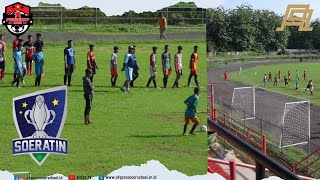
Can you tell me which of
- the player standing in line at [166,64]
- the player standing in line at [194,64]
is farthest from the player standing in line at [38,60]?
the player standing in line at [194,64]

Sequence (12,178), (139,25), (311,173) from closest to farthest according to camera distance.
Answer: (12,178) → (139,25) → (311,173)

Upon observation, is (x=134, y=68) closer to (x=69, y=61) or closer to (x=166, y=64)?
(x=166, y=64)

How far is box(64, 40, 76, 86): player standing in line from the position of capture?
5.04 metres

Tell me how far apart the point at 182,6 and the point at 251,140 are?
173 centimetres

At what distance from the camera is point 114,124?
201 inches

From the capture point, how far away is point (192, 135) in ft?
16.9

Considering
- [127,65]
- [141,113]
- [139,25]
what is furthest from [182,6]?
[141,113]

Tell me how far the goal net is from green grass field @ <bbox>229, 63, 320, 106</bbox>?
0.21ft

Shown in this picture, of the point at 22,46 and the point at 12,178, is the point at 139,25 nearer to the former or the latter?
the point at 22,46

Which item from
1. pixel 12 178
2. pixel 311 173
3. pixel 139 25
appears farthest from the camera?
pixel 311 173

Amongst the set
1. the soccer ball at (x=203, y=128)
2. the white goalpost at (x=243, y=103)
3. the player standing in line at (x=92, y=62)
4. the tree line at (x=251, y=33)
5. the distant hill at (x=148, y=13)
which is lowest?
the soccer ball at (x=203, y=128)

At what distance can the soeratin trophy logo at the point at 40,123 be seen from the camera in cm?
495

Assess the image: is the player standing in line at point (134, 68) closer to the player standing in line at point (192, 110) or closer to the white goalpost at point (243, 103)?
the player standing in line at point (192, 110)

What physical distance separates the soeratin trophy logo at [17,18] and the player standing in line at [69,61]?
1.46 ft
